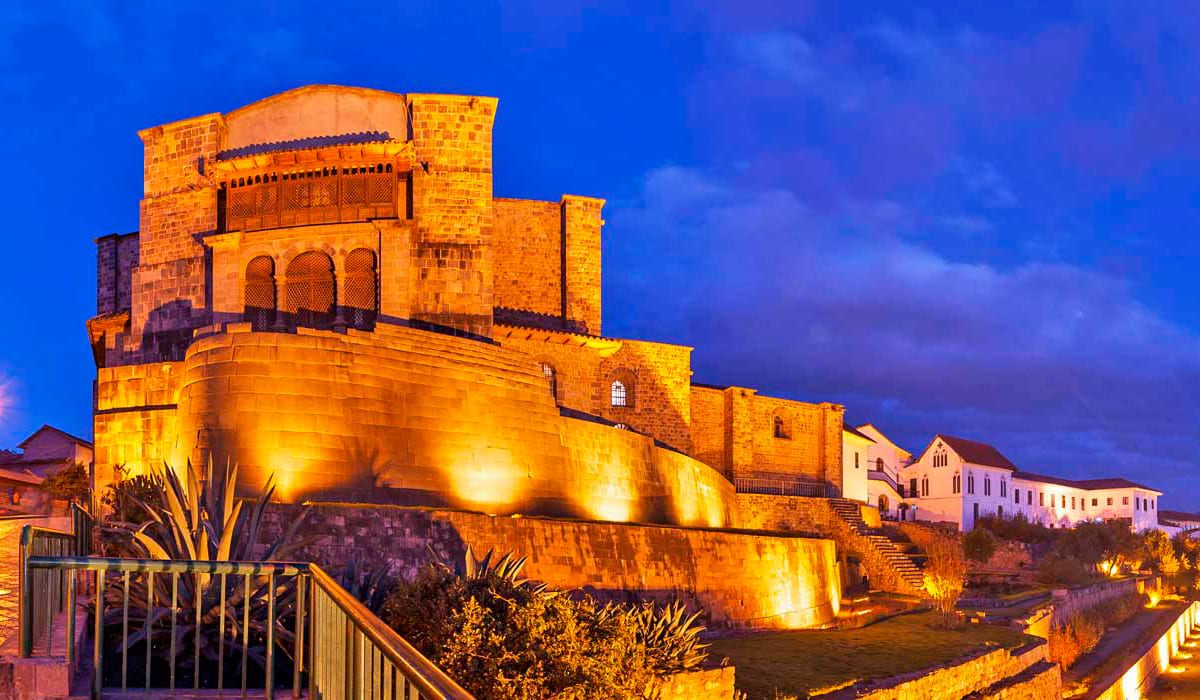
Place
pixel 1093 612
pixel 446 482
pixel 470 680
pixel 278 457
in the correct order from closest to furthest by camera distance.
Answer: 1. pixel 470 680
2. pixel 278 457
3. pixel 446 482
4. pixel 1093 612

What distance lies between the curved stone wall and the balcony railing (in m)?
8.19

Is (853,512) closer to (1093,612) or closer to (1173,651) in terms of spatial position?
(1093,612)

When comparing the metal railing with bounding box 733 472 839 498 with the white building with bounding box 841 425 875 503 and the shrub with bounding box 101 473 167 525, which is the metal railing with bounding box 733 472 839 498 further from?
the shrub with bounding box 101 473 167 525

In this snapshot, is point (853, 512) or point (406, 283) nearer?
point (406, 283)

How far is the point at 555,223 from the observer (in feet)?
116

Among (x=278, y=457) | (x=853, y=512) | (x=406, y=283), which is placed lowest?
(x=853, y=512)

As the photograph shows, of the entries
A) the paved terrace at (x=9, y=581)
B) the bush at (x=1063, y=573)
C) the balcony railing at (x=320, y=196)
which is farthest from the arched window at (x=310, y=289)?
the bush at (x=1063, y=573)

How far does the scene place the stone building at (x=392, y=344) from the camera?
690 inches

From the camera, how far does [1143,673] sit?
26703mm

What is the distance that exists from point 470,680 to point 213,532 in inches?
121

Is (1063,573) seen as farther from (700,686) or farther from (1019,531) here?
(700,686)

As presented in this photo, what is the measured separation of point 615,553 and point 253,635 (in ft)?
34.3

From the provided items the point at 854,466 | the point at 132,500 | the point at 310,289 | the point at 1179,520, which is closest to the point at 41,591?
the point at 132,500

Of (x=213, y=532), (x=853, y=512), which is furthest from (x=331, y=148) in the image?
(x=853, y=512)
